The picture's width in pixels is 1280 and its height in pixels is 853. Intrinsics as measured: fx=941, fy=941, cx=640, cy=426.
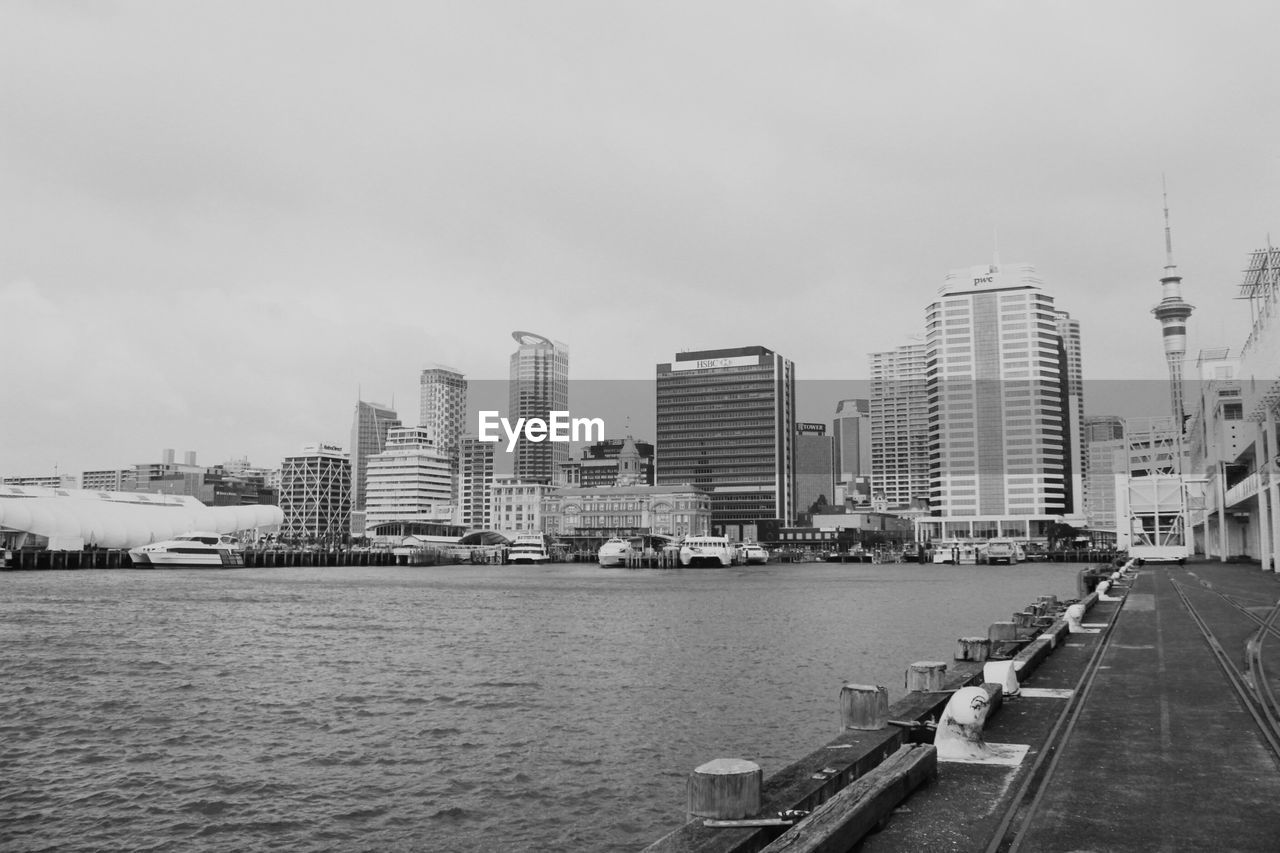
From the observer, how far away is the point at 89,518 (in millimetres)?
153500

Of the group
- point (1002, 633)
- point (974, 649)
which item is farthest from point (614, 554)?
point (974, 649)

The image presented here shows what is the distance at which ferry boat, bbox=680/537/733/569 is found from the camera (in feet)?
595

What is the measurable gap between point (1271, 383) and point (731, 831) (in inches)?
2930

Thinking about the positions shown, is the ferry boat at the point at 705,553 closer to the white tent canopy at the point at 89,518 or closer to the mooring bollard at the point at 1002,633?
the white tent canopy at the point at 89,518

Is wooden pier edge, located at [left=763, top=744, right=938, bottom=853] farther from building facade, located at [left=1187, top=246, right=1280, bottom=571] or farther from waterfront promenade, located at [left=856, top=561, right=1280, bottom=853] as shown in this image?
building facade, located at [left=1187, top=246, right=1280, bottom=571]

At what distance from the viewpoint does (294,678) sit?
32.9m

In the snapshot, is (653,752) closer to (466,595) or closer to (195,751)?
(195,751)

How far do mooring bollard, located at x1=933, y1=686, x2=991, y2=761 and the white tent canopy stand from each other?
16276 centimetres

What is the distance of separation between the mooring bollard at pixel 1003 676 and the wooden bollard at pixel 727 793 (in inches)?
344

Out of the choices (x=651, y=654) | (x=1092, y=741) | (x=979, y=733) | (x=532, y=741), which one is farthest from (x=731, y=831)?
(x=651, y=654)

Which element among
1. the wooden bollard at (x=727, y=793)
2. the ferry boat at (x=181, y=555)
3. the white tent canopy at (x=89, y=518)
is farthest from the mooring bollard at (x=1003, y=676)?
the white tent canopy at (x=89, y=518)

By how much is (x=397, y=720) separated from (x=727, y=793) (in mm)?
18822

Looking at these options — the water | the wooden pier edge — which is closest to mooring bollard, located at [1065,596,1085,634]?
the water

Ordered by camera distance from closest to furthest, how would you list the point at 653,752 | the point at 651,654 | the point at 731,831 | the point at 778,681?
the point at 731,831 < the point at 653,752 < the point at 778,681 < the point at 651,654
